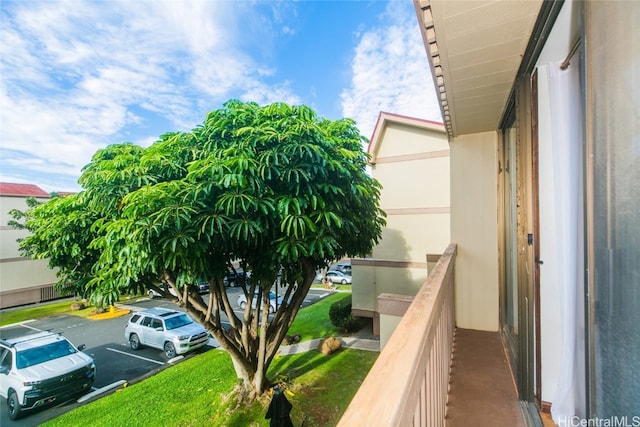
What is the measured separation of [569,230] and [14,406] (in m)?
8.37

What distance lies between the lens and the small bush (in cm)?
800

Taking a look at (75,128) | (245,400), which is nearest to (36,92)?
(75,128)

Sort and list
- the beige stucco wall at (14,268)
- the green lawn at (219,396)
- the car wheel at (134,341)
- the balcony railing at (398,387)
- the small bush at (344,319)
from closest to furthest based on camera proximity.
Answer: the balcony railing at (398,387)
the green lawn at (219,396)
the car wheel at (134,341)
the small bush at (344,319)
the beige stucco wall at (14,268)

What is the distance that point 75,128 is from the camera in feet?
35.5

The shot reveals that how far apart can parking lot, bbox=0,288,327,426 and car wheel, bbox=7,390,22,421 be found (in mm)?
87

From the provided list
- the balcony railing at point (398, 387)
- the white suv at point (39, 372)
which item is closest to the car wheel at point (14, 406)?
the white suv at point (39, 372)

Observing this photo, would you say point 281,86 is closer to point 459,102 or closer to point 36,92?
point 36,92

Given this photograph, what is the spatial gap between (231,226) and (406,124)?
5.82 meters

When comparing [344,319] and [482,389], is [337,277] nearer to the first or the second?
[344,319]

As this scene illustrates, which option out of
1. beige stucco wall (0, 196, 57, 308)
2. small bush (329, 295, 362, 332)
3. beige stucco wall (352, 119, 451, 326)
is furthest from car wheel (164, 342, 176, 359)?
beige stucco wall (0, 196, 57, 308)

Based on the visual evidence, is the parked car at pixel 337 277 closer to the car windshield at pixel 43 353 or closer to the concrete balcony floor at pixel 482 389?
the car windshield at pixel 43 353

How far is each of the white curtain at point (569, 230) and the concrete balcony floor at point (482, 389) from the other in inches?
18.2

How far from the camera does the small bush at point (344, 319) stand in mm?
8000

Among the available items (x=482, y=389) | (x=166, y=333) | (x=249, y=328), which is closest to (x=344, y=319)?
(x=249, y=328)
